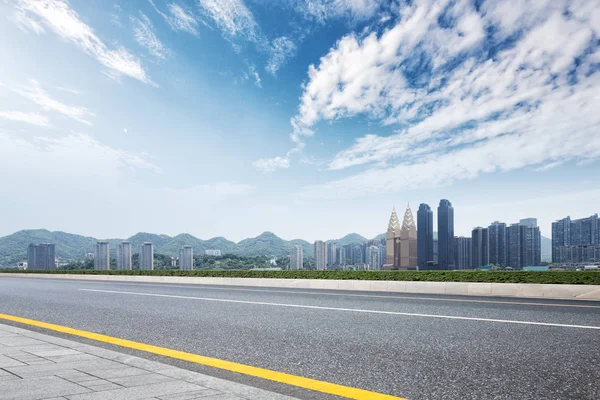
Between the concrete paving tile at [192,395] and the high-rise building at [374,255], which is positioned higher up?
the concrete paving tile at [192,395]

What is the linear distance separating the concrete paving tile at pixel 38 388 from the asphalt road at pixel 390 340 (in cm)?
109

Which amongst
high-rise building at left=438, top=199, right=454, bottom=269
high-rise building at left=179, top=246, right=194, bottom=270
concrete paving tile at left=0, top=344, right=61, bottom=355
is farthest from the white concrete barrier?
high-rise building at left=438, top=199, right=454, bottom=269

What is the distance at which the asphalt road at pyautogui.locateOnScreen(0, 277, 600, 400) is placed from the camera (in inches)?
129

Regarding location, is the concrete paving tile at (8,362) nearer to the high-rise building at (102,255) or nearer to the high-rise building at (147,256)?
the high-rise building at (147,256)

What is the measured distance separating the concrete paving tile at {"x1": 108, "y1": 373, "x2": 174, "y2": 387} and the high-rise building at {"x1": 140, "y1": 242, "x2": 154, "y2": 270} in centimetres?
3898

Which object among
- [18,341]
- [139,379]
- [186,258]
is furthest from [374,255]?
[139,379]

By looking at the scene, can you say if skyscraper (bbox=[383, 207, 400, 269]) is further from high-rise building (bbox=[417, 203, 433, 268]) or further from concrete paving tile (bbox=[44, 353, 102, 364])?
concrete paving tile (bbox=[44, 353, 102, 364])

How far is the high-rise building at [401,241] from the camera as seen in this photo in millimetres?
37853

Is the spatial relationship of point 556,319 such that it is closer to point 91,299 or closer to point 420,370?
point 420,370

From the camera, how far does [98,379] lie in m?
3.27

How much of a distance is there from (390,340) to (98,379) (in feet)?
10.6

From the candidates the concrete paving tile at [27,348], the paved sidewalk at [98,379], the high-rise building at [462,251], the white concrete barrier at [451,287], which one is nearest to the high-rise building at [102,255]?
the white concrete barrier at [451,287]

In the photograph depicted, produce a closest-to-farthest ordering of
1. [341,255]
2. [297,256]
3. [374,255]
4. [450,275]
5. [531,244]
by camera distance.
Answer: [450,275] → [297,256] → [531,244] → [341,255] → [374,255]

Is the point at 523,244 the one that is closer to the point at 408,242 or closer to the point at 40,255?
the point at 408,242
